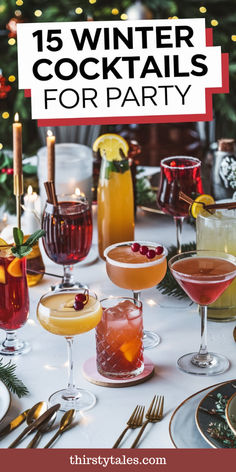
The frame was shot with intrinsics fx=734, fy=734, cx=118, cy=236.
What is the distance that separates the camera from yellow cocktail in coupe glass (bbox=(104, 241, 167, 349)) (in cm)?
173

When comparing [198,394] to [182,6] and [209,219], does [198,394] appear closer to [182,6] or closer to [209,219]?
[209,219]

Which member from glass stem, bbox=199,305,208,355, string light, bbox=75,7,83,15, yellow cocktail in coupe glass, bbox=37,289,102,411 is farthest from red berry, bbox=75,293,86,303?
string light, bbox=75,7,83,15

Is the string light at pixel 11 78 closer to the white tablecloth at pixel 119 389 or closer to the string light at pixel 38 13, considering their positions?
the string light at pixel 38 13

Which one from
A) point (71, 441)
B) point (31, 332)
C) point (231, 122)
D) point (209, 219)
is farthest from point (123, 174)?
point (231, 122)

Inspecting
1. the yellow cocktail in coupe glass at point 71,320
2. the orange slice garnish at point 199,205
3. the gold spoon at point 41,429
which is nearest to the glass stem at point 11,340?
the yellow cocktail in coupe glass at point 71,320

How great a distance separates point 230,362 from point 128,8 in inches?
113

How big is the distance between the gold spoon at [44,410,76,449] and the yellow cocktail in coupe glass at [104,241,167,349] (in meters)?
0.35

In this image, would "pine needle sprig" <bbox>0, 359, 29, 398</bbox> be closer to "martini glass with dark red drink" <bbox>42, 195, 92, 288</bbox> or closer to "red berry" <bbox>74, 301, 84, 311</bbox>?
"red berry" <bbox>74, 301, 84, 311</bbox>

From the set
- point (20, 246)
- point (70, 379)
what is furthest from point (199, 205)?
point (70, 379)

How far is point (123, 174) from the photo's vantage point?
221cm

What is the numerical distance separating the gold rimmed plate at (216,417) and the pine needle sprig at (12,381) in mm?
373
